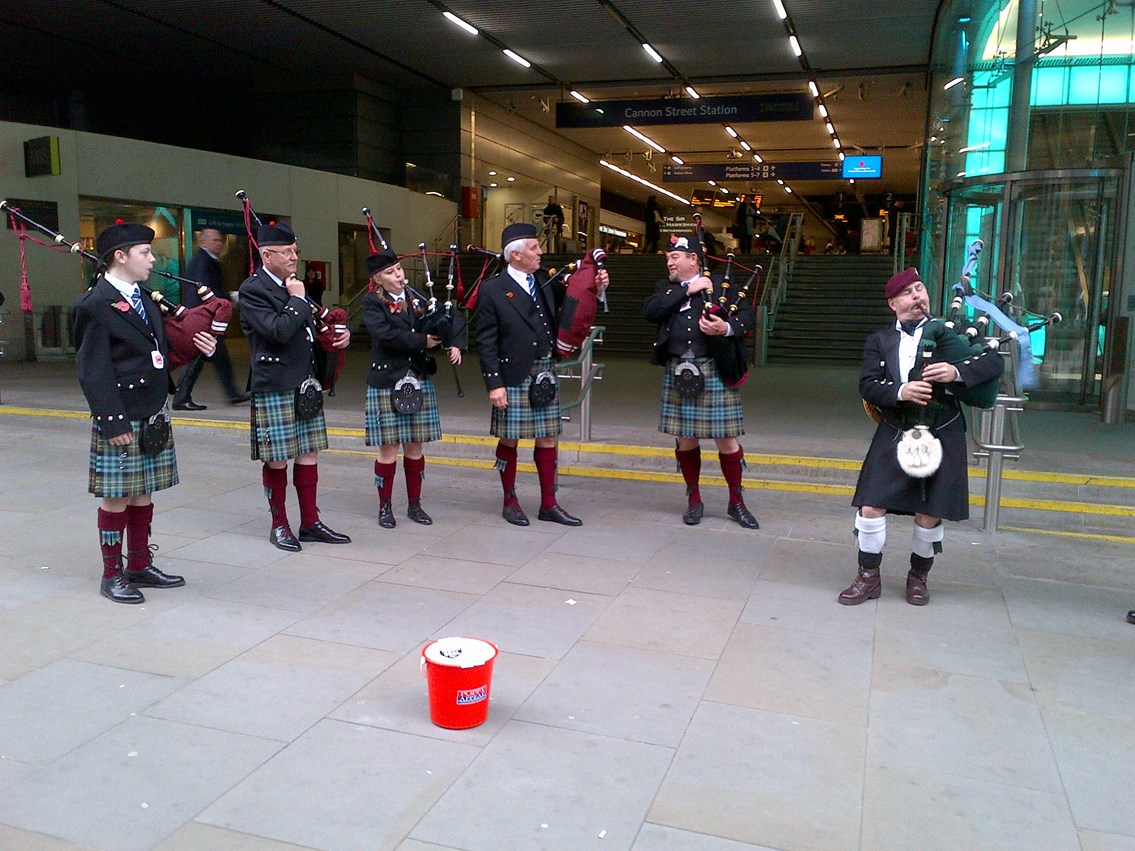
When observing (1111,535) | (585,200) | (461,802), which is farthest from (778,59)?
(461,802)

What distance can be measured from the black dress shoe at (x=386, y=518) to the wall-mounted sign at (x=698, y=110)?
15.0 meters

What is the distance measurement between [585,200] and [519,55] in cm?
1118

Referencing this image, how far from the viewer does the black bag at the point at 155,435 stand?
4.18 meters

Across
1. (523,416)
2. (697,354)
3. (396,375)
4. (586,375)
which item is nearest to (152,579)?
(396,375)

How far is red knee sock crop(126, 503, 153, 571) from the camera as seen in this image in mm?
4379

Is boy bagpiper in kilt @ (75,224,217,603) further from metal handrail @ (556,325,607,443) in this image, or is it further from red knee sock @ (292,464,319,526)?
metal handrail @ (556,325,607,443)

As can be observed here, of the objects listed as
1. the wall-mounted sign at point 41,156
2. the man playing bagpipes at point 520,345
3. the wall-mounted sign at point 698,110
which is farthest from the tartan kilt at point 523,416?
the wall-mounted sign at point 698,110

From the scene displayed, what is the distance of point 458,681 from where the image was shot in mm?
3021

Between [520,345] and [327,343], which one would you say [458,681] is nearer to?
[327,343]

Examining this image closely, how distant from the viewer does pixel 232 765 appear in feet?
9.25

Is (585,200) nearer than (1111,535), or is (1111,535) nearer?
(1111,535)

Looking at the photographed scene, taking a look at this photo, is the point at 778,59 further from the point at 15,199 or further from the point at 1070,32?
the point at 15,199

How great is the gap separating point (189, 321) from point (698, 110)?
1615cm

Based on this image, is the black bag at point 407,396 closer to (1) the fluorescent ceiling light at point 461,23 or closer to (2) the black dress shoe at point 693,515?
(2) the black dress shoe at point 693,515
